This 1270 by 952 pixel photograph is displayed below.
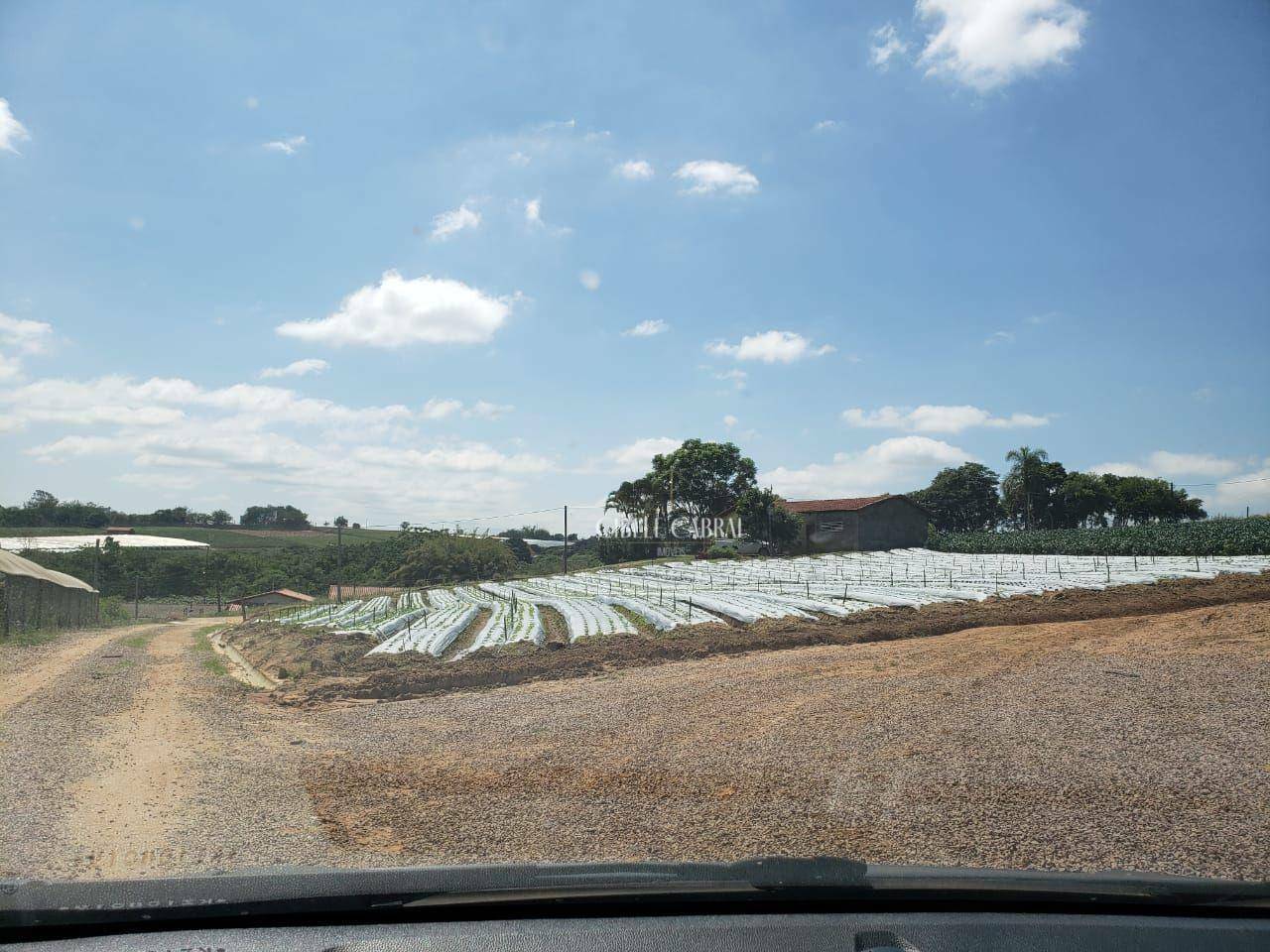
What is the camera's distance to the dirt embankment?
13258 mm

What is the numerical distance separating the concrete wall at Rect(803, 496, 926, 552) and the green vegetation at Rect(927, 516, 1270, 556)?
295 centimetres

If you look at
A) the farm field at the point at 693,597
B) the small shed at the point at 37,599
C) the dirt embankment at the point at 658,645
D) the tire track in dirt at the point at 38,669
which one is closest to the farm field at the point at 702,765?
the tire track in dirt at the point at 38,669

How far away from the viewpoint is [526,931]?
99.2 inches

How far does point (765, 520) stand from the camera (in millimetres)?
53188

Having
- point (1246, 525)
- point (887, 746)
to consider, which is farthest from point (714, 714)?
point (1246, 525)

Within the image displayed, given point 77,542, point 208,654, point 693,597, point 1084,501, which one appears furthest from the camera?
point 1084,501

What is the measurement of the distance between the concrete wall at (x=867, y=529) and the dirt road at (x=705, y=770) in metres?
41.5

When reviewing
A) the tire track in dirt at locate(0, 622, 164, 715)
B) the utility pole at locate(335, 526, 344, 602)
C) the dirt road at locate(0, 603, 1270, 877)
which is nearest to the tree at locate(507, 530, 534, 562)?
the utility pole at locate(335, 526, 344, 602)

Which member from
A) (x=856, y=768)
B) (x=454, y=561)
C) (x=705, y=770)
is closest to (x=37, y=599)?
(x=454, y=561)

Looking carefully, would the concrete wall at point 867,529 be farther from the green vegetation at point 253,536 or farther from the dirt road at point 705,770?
the dirt road at point 705,770

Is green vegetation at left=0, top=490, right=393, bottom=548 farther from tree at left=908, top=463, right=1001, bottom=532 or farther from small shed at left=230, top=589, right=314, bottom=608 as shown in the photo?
tree at left=908, top=463, right=1001, bottom=532

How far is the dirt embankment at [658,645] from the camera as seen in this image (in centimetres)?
1326

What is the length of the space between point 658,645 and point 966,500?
216ft

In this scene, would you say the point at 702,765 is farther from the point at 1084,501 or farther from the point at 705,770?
the point at 1084,501
